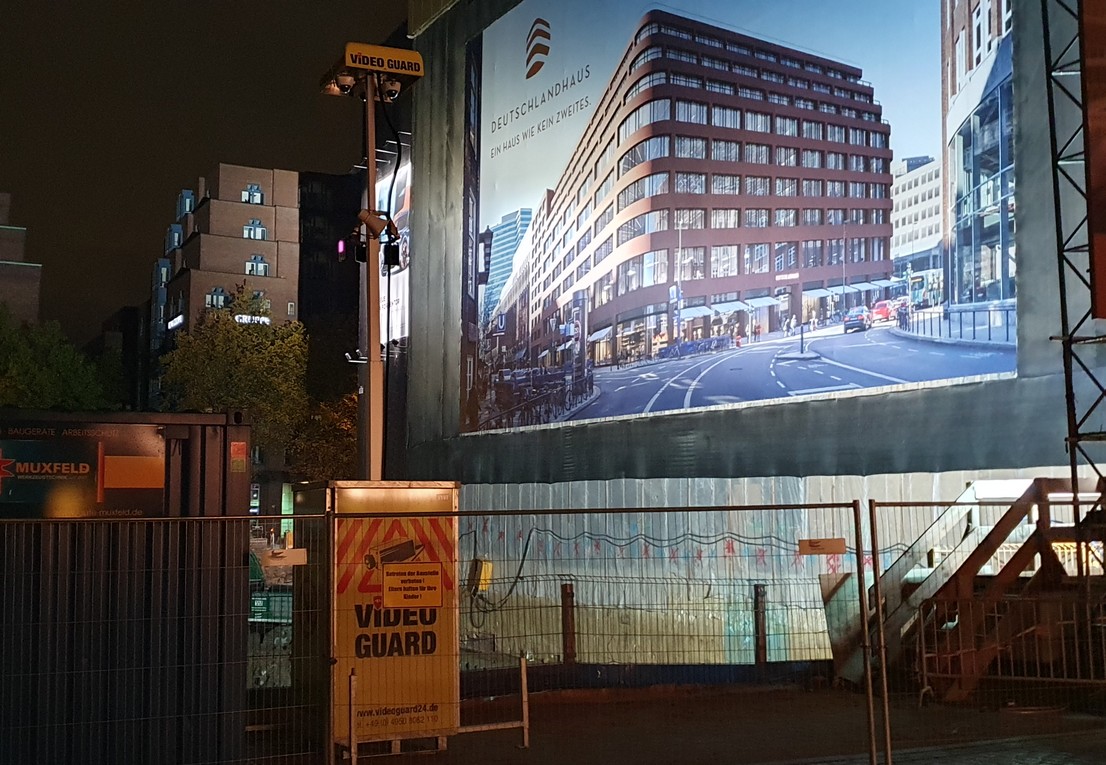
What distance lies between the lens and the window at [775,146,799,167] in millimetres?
18375

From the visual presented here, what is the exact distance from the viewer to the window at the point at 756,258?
18516mm

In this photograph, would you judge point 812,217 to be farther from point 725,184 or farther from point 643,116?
point 643,116

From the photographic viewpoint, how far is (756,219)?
19.0 meters

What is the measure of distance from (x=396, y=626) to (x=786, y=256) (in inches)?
462

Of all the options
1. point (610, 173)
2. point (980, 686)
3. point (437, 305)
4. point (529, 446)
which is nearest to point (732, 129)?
point (610, 173)

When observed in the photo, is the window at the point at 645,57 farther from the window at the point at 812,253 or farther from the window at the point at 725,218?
the window at the point at 812,253

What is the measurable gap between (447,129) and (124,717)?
27.1m

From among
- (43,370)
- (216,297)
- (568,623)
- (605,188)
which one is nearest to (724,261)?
(605,188)

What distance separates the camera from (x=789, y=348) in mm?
17688

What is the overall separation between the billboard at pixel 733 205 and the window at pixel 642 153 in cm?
4

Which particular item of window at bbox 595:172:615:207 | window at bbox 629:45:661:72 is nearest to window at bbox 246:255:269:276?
window at bbox 595:172:615:207

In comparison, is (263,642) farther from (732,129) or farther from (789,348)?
(732,129)

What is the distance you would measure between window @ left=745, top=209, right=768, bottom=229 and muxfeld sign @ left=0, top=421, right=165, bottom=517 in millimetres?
13120

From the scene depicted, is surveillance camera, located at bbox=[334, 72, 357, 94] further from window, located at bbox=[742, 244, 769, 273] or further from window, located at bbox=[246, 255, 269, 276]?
window, located at bbox=[246, 255, 269, 276]
